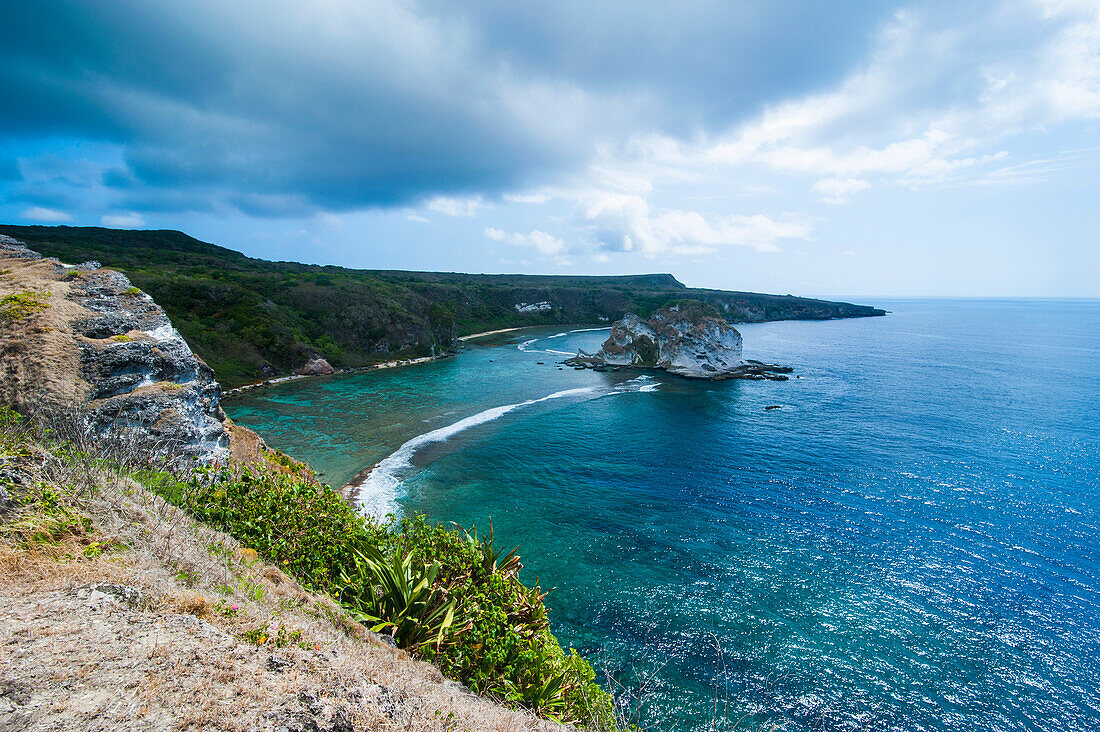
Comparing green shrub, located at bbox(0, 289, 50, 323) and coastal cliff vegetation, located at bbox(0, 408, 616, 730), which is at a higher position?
green shrub, located at bbox(0, 289, 50, 323)

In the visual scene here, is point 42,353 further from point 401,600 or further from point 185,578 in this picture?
point 401,600

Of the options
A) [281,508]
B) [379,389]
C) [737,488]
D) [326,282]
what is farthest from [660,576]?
[326,282]

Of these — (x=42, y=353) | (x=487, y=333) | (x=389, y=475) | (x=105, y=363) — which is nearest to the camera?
(x=42, y=353)

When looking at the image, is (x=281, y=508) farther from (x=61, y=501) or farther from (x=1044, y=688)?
(x=1044, y=688)

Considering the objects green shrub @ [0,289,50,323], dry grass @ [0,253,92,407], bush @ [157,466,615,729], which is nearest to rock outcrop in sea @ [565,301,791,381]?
bush @ [157,466,615,729]

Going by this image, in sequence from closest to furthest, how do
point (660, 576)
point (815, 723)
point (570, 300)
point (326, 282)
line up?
point (815, 723) < point (660, 576) < point (326, 282) < point (570, 300)

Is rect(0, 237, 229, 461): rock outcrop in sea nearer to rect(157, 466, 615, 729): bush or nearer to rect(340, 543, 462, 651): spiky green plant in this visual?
rect(157, 466, 615, 729): bush

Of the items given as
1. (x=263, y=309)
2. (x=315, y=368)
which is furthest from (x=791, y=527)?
(x=263, y=309)
